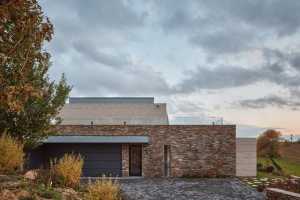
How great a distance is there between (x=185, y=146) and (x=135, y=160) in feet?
10.1

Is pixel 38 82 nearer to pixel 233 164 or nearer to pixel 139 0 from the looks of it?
pixel 139 0

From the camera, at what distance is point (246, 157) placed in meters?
24.8

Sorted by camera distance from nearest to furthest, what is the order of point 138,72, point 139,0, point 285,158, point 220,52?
point 139,0
point 220,52
point 138,72
point 285,158

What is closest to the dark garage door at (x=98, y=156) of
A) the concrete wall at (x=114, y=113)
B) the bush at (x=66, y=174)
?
the concrete wall at (x=114, y=113)

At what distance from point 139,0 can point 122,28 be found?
3172 millimetres

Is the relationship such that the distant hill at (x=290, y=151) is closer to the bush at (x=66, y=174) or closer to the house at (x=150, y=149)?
the house at (x=150, y=149)

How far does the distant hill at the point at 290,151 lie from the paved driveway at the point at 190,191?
16531mm

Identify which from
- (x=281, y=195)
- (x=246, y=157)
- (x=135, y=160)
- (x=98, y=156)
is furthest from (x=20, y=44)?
(x=246, y=157)

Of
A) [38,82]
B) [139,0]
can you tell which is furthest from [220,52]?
[38,82]

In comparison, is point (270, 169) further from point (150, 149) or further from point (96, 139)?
point (96, 139)

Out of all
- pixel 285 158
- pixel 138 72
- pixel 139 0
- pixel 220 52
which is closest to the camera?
pixel 139 0

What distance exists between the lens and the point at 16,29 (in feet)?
29.9

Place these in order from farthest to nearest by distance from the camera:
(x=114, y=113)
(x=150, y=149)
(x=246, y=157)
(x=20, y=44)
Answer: (x=114, y=113)
(x=246, y=157)
(x=150, y=149)
(x=20, y=44)

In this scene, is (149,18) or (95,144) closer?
(149,18)
